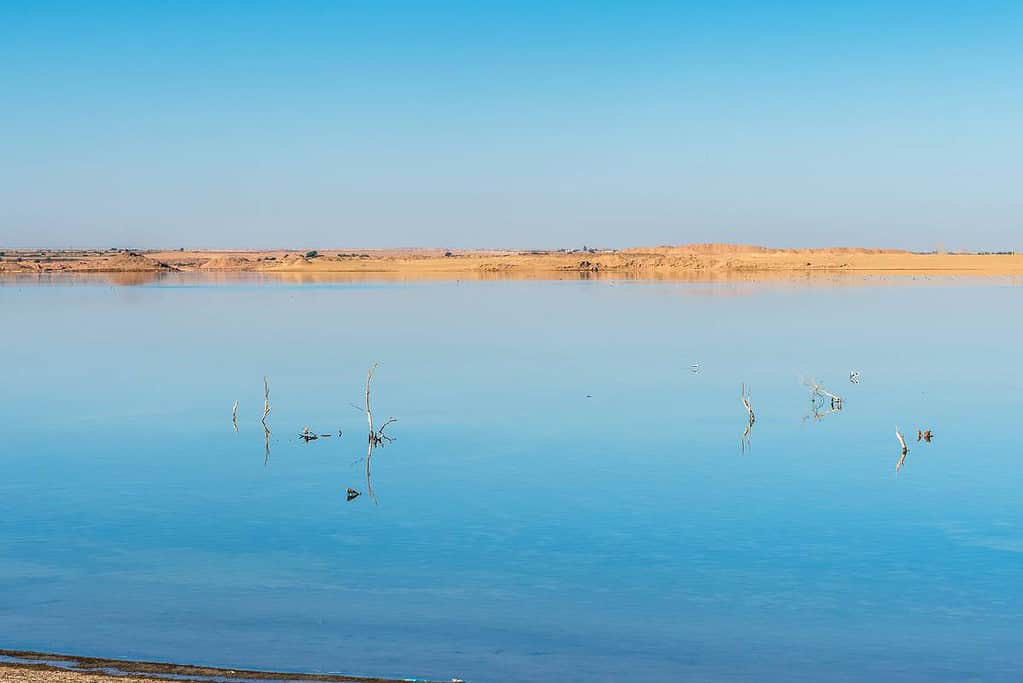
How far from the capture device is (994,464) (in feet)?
46.3

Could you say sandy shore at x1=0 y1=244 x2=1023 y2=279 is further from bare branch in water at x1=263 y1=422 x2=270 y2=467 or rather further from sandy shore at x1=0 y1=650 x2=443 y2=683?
sandy shore at x1=0 y1=650 x2=443 y2=683

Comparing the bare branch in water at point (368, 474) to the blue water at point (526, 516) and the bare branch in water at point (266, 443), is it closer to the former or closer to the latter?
the blue water at point (526, 516)

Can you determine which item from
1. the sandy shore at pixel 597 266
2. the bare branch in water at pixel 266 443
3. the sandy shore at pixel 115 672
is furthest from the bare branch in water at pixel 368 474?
the sandy shore at pixel 597 266

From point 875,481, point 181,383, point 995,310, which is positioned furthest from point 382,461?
point 995,310

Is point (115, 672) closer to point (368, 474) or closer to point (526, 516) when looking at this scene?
point (526, 516)

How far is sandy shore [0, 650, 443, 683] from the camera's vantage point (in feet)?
22.3

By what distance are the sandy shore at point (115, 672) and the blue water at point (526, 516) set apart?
31 cm

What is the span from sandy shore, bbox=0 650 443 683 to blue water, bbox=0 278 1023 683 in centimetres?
31

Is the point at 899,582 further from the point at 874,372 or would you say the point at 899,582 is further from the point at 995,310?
the point at 995,310

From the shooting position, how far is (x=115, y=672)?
23.2 feet

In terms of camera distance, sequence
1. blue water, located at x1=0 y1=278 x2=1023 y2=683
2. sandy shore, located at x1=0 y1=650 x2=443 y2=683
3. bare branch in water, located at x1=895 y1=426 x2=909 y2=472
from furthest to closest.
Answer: bare branch in water, located at x1=895 y1=426 x2=909 y2=472, blue water, located at x1=0 y1=278 x2=1023 y2=683, sandy shore, located at x1=0 y1=650 x2=443 y2=683

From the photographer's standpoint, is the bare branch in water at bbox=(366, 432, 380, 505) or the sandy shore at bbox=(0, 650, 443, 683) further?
the bare branch in water at bbox=(366, 432, 380, 505)

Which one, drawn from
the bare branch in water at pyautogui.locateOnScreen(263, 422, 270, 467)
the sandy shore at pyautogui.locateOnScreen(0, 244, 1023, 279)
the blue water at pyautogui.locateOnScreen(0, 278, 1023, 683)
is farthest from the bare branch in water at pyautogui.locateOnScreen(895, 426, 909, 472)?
the sandy shore at pyautogui.locateOnScreen(0, 244, 1023, 279)

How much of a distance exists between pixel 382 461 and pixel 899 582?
23.7 feet
